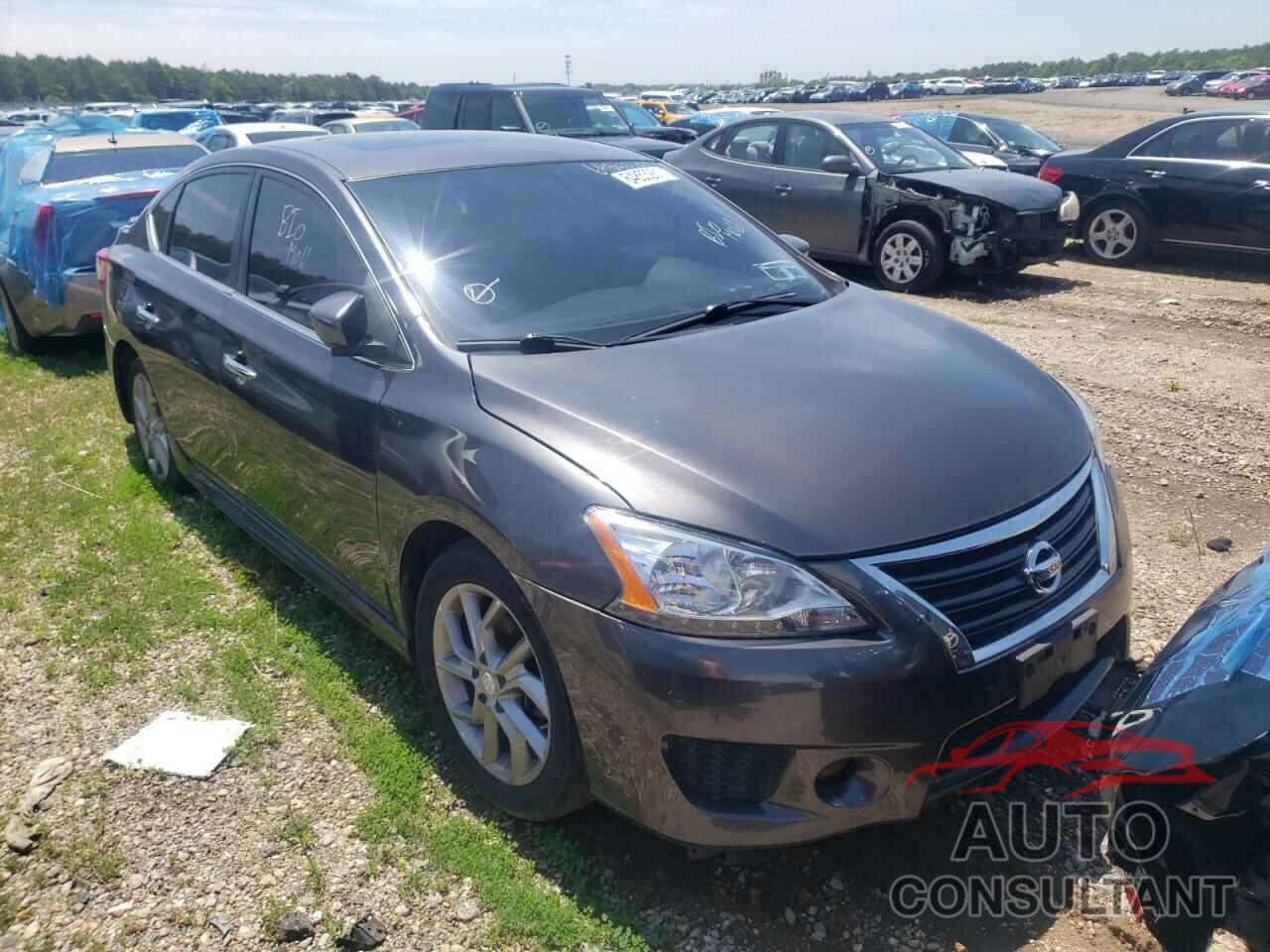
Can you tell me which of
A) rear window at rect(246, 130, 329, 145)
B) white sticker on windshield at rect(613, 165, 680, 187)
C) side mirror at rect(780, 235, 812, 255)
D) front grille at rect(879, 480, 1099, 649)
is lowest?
front grille at rect(879, 480, 1099, 649)

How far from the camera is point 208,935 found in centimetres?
248

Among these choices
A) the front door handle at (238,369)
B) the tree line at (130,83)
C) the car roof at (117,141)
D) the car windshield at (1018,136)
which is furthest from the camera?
the tree line at (130,83)

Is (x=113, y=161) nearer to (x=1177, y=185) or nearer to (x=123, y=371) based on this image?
(x=123, y=371)

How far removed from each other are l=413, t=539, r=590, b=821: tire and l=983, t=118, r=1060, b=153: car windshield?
14.2 meters

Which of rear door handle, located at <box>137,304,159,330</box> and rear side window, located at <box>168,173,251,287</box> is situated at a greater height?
rear side window, located at <box>168,173,251,287</box>

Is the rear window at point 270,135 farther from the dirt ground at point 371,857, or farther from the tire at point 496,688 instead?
the tire at point 496,688

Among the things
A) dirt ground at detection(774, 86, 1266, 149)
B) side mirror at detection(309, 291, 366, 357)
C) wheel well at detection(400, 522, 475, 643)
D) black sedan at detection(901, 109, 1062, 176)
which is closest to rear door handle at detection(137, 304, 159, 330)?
side mirror at detection(309, 291, 366, 357)

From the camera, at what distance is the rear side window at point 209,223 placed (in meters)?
3.98

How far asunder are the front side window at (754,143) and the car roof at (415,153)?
6.74 meters

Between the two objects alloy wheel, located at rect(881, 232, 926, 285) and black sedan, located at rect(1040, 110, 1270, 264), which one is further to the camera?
black sedan, located at rect(1040, 110, 1270, 264)

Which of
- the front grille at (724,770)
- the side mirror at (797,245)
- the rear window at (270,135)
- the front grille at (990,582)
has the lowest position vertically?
the front grille at (724,770)

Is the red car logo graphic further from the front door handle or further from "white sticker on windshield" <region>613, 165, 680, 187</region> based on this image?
the front door handle

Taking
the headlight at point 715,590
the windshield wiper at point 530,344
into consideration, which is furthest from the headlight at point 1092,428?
the windshield wiper at point 530,344

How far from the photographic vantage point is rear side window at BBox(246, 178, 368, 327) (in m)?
3.25
